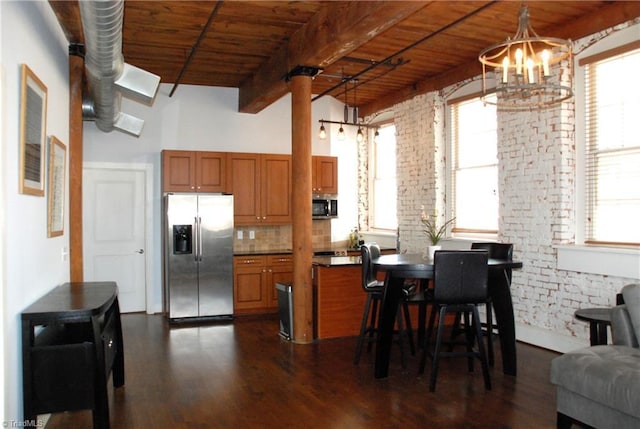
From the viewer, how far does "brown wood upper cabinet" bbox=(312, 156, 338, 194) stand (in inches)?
319

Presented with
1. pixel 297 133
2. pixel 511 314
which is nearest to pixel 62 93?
pixel 297 133

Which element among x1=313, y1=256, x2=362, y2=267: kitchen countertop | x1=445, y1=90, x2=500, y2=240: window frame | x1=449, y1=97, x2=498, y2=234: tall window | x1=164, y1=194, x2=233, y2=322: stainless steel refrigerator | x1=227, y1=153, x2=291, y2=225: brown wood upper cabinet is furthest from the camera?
x1=227, y1=153, x2=291, y2=225: brown wood upper cabinet

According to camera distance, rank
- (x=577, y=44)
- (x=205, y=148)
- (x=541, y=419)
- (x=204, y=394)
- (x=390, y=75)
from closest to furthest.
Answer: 1. (x=541, y=419)
2. (x=204, y=394)
3. (x=577, y=44)
4. (x=390, y=75)
5. (x=205, y=148)

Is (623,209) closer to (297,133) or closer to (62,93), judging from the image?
(297,133)

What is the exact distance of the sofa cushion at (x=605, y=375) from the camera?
2.84 meters

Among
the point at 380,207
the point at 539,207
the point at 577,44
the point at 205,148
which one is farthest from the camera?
the point at 380,207

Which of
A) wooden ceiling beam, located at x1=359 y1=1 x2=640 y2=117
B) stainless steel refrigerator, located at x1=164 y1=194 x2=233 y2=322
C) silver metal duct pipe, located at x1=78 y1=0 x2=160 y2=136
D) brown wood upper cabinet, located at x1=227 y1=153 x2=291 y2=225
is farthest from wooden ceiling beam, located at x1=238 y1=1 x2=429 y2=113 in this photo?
wooden ceiling beam, located at x1=359 y1=1 x2=640 y2=117

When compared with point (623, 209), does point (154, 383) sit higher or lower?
lower

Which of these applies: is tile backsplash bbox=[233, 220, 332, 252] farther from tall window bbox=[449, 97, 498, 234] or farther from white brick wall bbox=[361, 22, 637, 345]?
white brick wall bbox=[361, 22, 637, 345]

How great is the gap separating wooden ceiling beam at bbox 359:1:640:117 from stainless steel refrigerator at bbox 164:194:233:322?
9.53 ft

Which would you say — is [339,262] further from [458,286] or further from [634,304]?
[634,304]

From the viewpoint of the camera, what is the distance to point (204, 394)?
161 inches

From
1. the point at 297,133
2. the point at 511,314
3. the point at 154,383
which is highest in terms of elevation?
the point at 297,133

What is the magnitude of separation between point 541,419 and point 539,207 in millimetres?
2569
